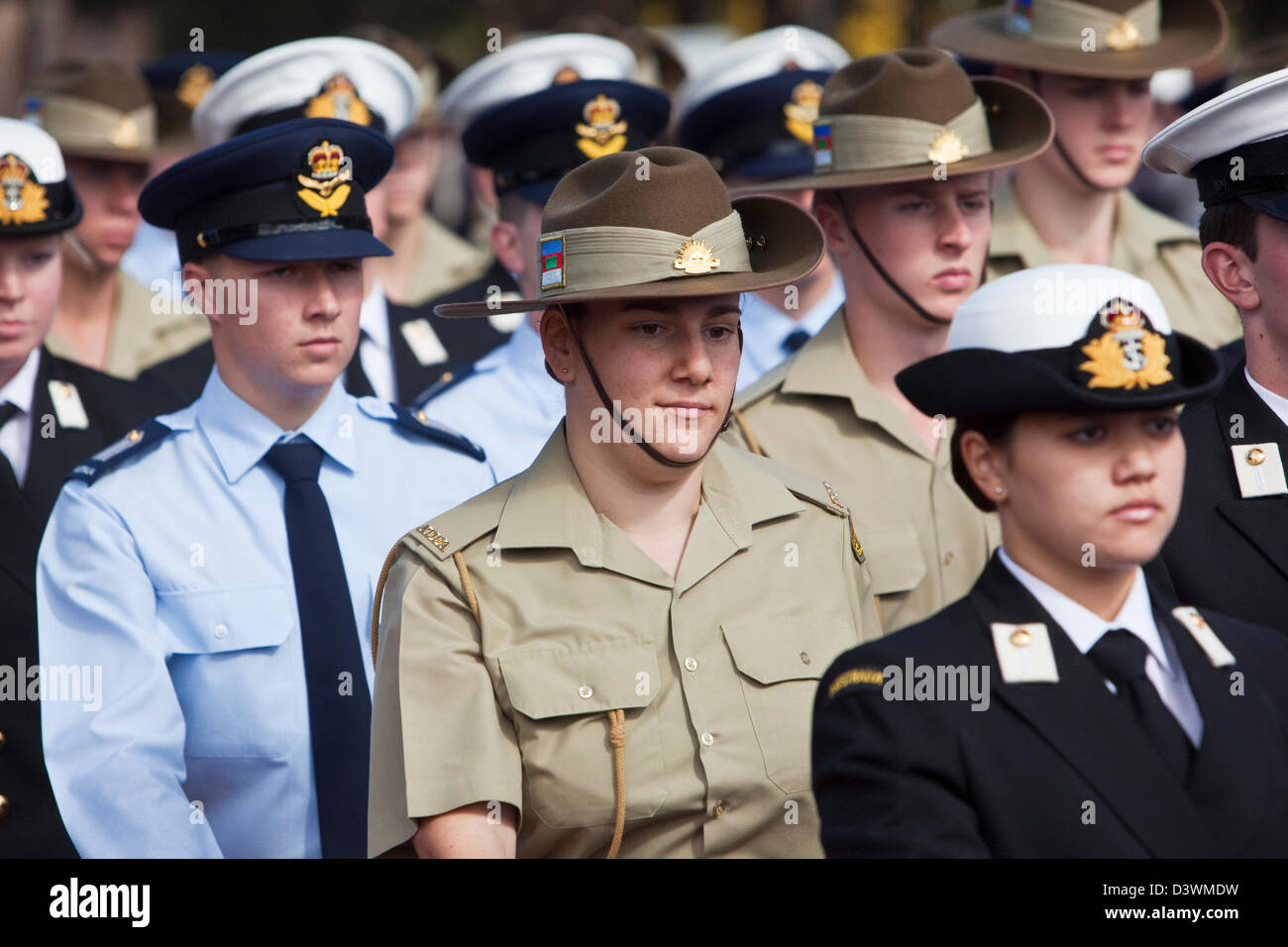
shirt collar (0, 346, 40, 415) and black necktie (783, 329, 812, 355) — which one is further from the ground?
black necktie (783, 329, 812, 355)

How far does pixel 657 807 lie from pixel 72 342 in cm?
450

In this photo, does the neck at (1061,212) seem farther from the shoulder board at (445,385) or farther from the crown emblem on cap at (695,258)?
the crown emblem on cap at (695,258)

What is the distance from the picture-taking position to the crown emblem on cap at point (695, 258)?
A: 361 cm

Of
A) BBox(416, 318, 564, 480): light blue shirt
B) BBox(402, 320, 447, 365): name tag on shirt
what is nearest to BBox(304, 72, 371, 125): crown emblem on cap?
BBox(402, 320, 447, 365): name tag on shirt


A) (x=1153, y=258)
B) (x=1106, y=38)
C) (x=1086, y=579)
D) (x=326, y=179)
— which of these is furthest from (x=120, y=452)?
(x=1153, y=258)

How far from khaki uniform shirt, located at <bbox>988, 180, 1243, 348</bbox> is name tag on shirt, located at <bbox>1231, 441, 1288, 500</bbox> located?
235cm

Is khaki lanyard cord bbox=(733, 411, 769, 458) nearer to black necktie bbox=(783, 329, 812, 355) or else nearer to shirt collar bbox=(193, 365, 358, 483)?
shirt collar bbox=(193, 365, 358, 483)

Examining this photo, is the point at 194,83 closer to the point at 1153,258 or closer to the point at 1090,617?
the point at 1153,258

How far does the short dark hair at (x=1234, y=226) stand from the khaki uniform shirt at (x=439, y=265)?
17.4ft

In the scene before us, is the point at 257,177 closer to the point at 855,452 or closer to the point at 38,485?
the point at 38,485

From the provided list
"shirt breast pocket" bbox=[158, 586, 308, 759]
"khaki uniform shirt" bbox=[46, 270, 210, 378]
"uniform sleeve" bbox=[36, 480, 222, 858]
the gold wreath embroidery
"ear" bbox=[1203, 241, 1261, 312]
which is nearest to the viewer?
the gold wreath embroidery

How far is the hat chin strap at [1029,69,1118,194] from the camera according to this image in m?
6.03

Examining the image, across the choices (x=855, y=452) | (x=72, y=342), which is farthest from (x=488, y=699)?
(x=72, y=342)

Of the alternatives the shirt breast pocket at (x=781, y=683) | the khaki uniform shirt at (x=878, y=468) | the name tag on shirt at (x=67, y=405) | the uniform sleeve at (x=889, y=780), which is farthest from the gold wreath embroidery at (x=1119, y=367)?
the name tag on shirt at (x=67, y=405)
